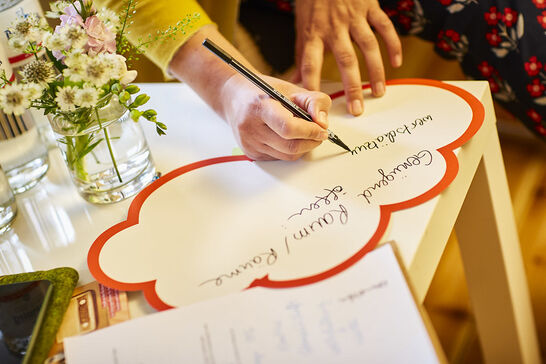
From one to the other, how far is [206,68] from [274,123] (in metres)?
0.19

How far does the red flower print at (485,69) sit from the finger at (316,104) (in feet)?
1.44

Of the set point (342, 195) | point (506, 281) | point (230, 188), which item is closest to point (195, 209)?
point (230, 188)

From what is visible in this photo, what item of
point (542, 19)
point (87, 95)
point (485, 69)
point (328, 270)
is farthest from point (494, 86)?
point (87, 95)

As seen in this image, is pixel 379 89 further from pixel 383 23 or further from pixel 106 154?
pixel 106 154

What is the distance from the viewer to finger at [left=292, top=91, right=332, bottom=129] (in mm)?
638

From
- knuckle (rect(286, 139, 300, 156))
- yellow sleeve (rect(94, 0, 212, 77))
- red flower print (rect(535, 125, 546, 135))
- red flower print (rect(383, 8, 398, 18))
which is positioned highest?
yellow sleeve (rect(94, 0, 212, 77))

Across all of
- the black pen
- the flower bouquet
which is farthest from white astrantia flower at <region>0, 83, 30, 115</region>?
the black pen

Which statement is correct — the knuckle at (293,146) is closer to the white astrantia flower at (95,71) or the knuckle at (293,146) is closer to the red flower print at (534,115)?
the white astrantia flower at (95,71)

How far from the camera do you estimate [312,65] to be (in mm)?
812

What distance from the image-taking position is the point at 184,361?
1.54ft

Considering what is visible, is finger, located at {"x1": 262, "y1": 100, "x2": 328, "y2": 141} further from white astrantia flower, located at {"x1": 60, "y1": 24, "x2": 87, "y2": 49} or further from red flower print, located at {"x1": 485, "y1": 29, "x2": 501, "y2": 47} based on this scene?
red flower print, located at {"x1": 485, "y1": 29, "x2": 501, "y2": 47}

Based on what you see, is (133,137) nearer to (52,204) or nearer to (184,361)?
(52,204)

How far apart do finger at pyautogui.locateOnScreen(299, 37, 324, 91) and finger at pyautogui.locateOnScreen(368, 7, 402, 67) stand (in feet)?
0.34

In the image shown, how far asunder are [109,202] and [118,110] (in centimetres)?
11
